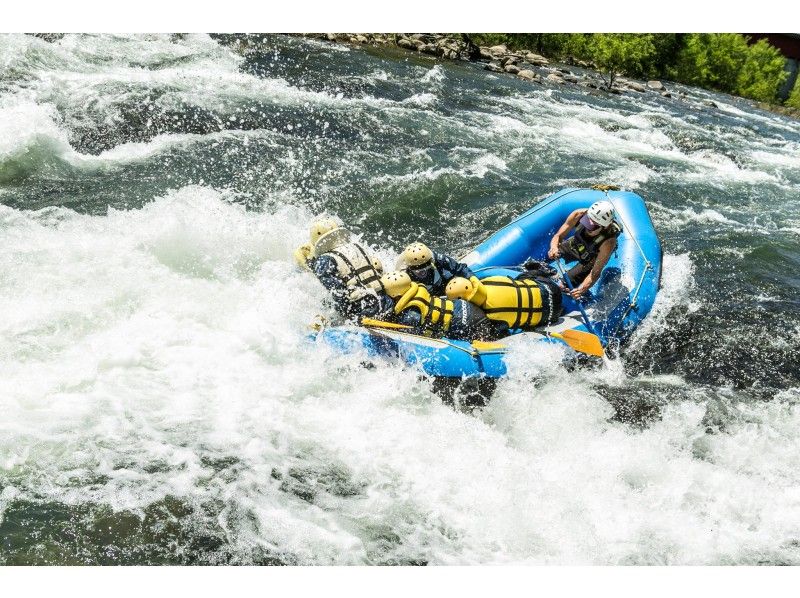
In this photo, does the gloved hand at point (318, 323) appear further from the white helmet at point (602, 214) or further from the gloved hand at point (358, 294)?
the white helmet at point (602, 214)

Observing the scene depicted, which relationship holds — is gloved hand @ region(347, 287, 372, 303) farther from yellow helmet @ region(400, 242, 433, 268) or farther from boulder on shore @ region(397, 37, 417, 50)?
boulder on shore @ region(397, 37, 417, 50)

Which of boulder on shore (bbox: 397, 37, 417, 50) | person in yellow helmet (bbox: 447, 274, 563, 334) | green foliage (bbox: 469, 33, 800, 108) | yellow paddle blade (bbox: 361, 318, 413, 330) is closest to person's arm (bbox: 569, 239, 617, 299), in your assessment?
person in yellow helmet (bbox: 447, 274, 563, 334)

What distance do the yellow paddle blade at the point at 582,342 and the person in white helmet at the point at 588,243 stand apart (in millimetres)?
490

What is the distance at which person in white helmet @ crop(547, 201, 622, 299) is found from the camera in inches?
228

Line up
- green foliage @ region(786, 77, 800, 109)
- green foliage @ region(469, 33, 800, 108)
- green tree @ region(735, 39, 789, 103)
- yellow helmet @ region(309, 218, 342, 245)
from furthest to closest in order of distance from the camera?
green foliage @ region(786, 77, 800, 109) < green tree @ region(735, 39, 789, 103) < green foliage @ region(469, 33, 800, 108) < yellow helmet @ region(309, 218, 342, 245)

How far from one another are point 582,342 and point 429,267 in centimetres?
139

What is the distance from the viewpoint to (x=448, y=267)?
18.2 feet

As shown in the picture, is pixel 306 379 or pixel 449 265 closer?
pixel 306 379

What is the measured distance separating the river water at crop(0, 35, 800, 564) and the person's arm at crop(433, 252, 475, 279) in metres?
0.99

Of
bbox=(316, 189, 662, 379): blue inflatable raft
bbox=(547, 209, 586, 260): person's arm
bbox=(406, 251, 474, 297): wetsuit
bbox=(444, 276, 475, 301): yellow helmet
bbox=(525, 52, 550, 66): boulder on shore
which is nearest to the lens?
bbox=(316, 189, 662, 379): blue inflatable raft

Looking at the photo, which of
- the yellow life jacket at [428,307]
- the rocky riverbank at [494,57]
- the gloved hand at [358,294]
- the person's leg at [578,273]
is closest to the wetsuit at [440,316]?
the yellow life jacket at [428,307]

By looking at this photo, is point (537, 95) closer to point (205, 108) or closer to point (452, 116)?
point (452, 116)

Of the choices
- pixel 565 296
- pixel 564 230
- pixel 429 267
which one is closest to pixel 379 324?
pixel 429 267

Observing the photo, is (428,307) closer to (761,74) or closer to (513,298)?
(513,298)
